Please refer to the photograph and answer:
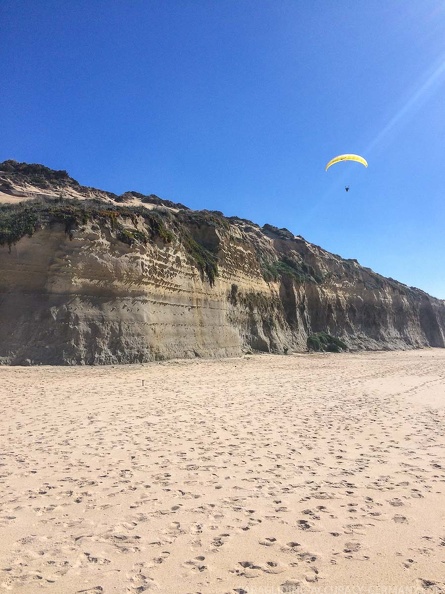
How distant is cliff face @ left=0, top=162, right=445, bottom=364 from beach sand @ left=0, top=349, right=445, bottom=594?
808 cm

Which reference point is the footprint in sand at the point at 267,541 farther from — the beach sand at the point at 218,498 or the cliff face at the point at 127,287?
the cliff face at the point at 127,287

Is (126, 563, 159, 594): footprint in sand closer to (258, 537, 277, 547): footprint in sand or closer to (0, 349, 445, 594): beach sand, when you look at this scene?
(0, 349, 445, 594): beach sand

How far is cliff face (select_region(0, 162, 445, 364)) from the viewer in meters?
18.3

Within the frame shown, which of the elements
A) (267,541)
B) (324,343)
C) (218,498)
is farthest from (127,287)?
(324,343)

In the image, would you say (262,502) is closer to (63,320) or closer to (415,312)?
(63,320)

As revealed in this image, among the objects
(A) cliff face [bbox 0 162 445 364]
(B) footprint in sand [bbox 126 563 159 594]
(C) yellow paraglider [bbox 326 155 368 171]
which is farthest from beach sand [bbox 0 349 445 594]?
(C) yellow paraglider [bbox 326 155 368 171]

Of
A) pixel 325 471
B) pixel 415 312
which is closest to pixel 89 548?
pixel 325 471

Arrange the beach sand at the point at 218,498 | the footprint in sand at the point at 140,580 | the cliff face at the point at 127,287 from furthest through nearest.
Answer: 1. the cliff face at the point at 127,287
2. the beach sand at the point at 218,498
3. the footprint in sand at the point at 140,580

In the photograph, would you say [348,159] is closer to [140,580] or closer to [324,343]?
[324,343]

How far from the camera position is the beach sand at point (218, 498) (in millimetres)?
3348

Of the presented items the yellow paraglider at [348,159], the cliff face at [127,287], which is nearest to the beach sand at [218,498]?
the cliff face at [127,287]

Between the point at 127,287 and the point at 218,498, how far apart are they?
16592 mm

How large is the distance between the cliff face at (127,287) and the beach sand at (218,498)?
8.08m

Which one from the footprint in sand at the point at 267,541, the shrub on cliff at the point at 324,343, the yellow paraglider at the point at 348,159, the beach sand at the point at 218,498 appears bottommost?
the footprint in sand at the point at 267,541
